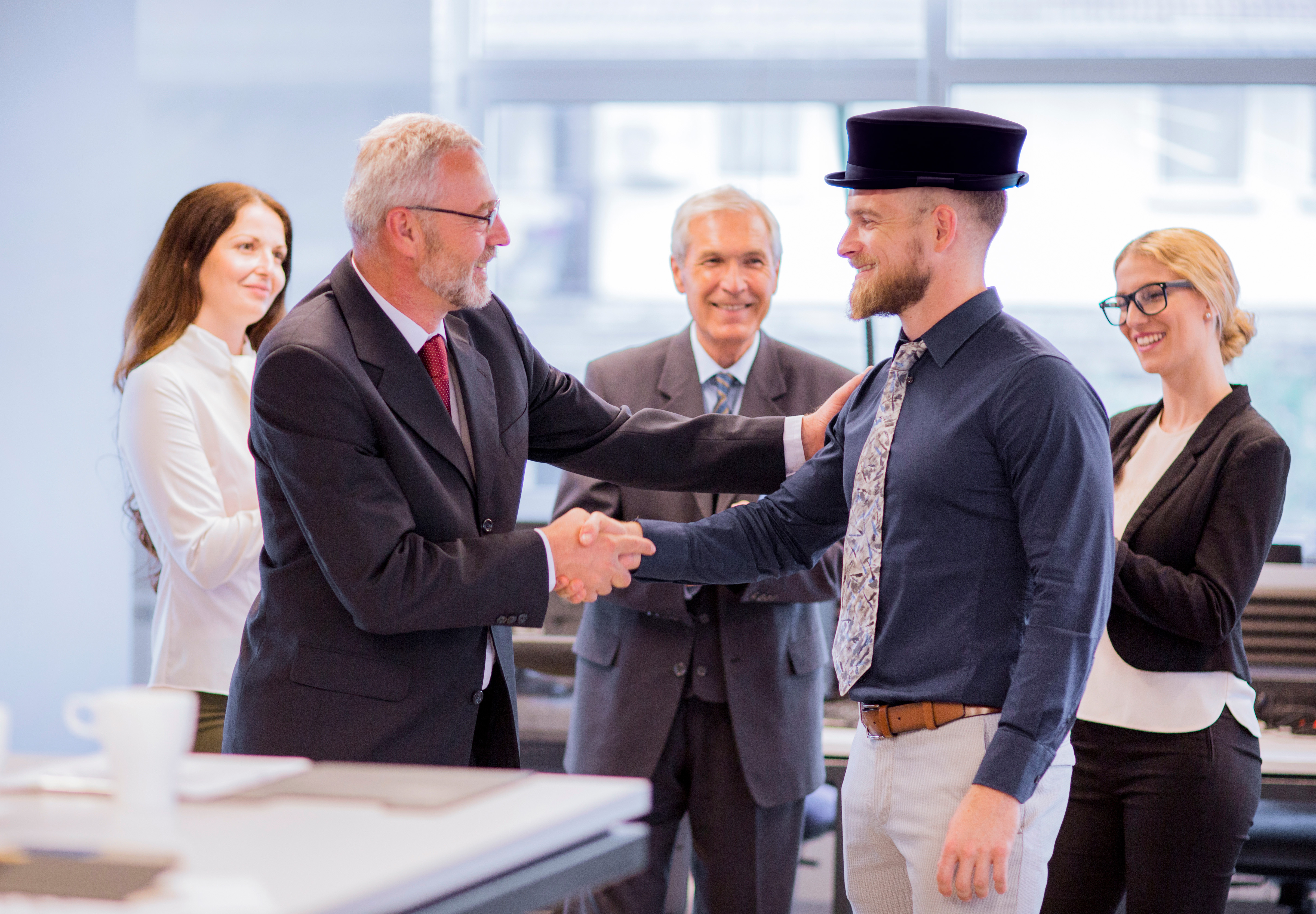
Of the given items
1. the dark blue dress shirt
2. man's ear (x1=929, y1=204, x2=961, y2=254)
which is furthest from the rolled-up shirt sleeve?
man's ear (x1=929, y1=204, x2=961, y2=254)

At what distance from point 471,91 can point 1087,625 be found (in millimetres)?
3724

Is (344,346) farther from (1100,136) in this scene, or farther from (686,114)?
(1100,136)

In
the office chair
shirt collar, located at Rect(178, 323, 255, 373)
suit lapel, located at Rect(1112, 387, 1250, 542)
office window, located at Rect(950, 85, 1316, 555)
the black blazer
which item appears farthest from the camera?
office window, located at Rect(950, 85, 1316, 555)

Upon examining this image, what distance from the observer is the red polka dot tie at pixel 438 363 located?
1.90 metres

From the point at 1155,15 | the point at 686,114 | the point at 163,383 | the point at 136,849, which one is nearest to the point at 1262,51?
the point at 1155,15

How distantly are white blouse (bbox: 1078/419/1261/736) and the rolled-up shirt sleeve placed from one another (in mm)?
567

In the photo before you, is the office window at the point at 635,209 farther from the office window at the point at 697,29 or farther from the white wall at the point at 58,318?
the white wall at the point at 58,318

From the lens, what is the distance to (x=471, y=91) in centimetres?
461

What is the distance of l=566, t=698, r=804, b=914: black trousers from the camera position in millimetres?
2285

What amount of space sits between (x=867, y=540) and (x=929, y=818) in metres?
0.39

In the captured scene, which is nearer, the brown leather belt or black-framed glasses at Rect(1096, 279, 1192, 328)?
the brown leather belt

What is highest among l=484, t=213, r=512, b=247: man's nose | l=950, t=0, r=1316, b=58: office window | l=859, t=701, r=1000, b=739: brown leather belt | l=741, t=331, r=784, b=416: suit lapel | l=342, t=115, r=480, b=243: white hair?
l=950, t=0, r=1316, b=58: office window

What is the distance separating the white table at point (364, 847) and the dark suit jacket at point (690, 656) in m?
1.11

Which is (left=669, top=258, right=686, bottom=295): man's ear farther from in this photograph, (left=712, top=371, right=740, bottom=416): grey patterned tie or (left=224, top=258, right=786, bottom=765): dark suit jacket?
(left=224, top=258, right=786, bottom=765): dark suit jacket
